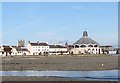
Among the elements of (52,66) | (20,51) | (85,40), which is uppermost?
(85,40)

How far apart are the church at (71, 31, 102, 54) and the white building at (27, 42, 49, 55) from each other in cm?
1543

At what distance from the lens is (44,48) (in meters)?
174

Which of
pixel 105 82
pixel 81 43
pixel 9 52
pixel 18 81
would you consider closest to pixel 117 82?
pixel 105 82

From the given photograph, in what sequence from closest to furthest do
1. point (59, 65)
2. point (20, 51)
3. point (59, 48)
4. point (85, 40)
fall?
point (59, 65)
point (20, 51)
point (59, 48)
point (85, 40)

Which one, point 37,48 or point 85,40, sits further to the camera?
point 85,40

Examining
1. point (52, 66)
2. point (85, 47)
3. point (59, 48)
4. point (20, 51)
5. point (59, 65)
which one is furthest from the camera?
point (59, 48)

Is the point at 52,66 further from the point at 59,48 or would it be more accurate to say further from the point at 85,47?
the point at 59,48

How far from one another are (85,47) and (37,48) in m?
27.2

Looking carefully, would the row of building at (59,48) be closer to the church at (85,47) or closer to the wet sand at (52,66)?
the church at (85,47)

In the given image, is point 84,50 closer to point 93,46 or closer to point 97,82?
point 93,46

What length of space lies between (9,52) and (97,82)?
133 m

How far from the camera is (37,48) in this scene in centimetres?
17000

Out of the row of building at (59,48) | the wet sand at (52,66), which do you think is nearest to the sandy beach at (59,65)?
the wet sand at (52,66)

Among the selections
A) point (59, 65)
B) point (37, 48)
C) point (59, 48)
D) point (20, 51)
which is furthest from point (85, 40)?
point (59, 65)
